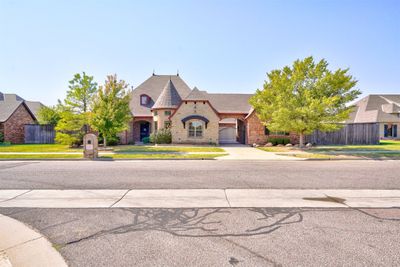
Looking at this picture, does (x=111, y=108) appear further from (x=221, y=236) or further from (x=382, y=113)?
(x=382, y=113)

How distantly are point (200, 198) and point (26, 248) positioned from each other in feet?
12.9

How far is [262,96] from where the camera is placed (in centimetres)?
2242

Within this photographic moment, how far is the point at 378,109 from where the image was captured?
123 feet

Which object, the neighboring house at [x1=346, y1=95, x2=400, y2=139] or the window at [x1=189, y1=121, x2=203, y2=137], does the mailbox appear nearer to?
the window at [x1=189, y1=121, x2=203, y2=137]

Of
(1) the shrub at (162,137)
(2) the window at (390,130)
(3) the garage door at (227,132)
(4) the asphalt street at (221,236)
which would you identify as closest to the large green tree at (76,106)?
(1) the shrub at (162,137)

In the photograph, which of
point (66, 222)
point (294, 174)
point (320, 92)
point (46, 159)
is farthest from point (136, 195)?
point (320, 92)

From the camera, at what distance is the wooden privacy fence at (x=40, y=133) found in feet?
89.7

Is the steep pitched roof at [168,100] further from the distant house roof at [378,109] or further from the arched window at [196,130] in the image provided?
the distant house roof at [378,109]

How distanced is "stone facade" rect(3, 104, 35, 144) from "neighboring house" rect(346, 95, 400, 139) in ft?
149

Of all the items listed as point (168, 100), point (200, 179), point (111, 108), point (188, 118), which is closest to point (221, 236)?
point (200, 179)

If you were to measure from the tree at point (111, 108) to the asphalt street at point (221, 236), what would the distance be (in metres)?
13.9

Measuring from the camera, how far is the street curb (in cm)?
318

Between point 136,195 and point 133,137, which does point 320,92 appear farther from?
point 133,137

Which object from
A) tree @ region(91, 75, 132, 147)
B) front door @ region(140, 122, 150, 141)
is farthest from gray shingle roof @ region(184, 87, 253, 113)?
tree @ region(91, 75, 132, 147)
